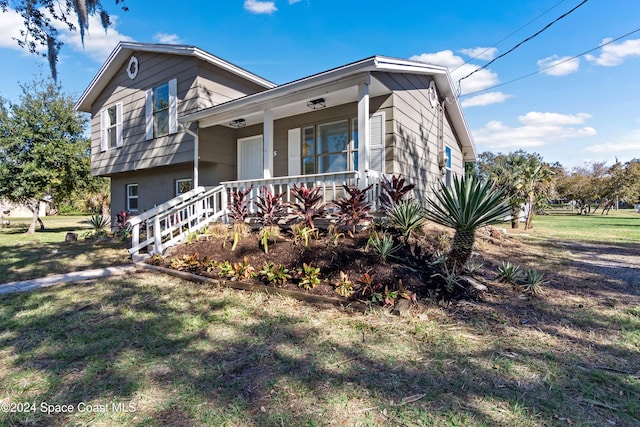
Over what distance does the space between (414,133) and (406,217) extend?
14.8ft

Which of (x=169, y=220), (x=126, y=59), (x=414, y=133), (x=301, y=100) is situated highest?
(x=126, y=59)

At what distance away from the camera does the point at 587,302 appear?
13.0 ft

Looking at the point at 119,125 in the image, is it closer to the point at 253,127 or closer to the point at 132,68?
the point at 132,68

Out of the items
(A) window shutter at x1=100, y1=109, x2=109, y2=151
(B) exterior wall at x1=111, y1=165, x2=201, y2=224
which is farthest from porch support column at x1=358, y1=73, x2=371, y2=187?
(A) window shutter at x1=100, y1=109, x2=109, y2=151

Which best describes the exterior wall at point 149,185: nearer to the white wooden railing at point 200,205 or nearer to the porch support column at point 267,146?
the white wooden railing at point 200,205

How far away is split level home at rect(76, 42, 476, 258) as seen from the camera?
282 inches

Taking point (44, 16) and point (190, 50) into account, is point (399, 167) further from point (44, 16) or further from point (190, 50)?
point (44, 16)

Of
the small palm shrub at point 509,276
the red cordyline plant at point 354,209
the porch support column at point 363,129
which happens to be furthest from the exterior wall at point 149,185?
the small palm shrub at point 509,276

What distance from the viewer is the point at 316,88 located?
6.79 meters

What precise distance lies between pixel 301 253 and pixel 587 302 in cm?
387

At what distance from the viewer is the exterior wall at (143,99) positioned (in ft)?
31.9

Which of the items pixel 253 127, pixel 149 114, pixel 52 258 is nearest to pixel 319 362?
pixel 52 258

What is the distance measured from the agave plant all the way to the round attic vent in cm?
1214

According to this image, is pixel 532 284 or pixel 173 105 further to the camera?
pixel 173 105
